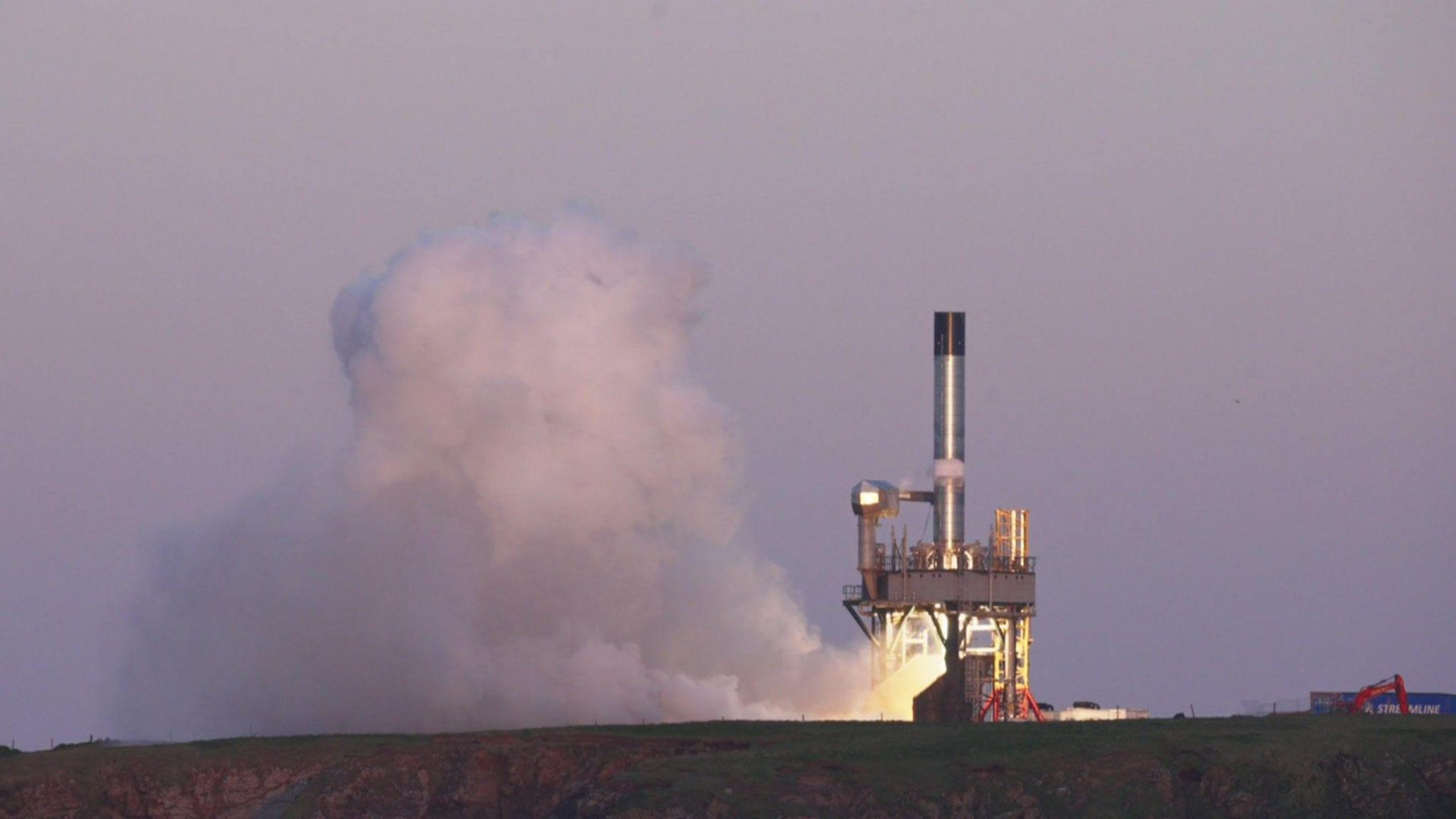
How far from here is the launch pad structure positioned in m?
187

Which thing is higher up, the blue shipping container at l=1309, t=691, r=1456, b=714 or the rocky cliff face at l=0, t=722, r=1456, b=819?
the blue shipping container at l=1309, t=691, r=1456, b=714

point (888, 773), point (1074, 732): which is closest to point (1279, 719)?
point (1074, 732)

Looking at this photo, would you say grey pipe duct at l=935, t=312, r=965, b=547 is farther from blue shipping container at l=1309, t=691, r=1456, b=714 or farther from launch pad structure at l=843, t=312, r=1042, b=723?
blue shipping container at l=1309, t=691, r=1456, b=714

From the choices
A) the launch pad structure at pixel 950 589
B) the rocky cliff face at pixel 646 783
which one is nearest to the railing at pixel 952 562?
the launch pad structure at pixel 950 589

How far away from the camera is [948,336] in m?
191

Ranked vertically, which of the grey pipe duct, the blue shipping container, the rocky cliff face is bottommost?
the rocky cliff face

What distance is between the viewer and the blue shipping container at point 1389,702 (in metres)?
187

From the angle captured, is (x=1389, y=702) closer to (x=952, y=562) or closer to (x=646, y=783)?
(x=952, y=562)

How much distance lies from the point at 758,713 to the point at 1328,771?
157 ft

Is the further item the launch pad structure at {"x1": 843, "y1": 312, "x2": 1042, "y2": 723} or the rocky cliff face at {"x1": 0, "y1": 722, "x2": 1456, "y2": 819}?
the launch pad structure at {"x1": 843, "y1": 312, "x2": 1042, "y2": 723}

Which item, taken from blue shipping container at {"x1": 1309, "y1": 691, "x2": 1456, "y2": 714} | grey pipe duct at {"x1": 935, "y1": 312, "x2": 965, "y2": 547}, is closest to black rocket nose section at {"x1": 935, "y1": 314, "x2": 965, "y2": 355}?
grey pipe duct at {"x1": 935, "y1": 312, "x2": 965, "y2": 547}

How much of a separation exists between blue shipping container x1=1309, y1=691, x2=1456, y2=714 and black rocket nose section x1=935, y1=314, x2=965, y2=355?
1184 inches

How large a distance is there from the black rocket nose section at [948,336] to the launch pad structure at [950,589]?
0.14 feet

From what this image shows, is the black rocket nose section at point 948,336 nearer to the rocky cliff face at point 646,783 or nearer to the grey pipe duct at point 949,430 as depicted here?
the grey pipe duct at point 949,430
